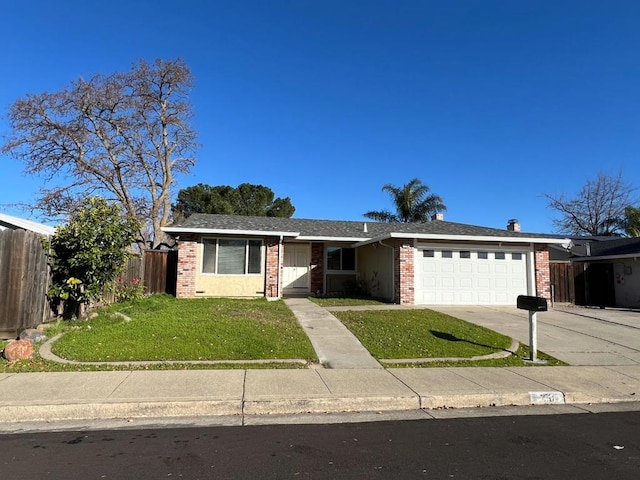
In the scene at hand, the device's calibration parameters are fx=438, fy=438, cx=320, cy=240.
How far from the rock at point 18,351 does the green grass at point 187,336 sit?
1.45 feet

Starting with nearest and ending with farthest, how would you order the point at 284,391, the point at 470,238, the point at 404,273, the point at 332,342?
the point at 284,391
the point at 332,342
the point at 404,273
the point at 470,238

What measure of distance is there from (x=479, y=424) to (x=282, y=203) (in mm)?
33237

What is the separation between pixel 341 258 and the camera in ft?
65.5

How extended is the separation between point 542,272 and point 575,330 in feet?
16.6

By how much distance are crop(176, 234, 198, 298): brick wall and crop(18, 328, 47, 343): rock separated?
22.5ft

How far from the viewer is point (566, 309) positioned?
16156mm

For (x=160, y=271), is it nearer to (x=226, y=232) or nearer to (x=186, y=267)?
(x=186, y=267)

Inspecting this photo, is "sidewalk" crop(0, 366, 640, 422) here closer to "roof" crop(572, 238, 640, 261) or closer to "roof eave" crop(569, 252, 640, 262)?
"roof eave" crop(569, 252, 640, 262)

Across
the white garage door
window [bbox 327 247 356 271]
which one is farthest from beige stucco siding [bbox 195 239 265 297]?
the white garage door

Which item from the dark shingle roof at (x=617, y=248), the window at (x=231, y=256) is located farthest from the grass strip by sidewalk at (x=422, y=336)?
the dark shingle roof at (x=617, y=248)

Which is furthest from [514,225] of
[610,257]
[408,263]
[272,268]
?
[272,268]

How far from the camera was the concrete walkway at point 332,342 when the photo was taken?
8.05 meters

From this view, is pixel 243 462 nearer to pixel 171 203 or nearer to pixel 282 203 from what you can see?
pixel 171 203

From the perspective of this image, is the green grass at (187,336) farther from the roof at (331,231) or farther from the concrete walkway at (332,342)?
the roof at (331,231)
